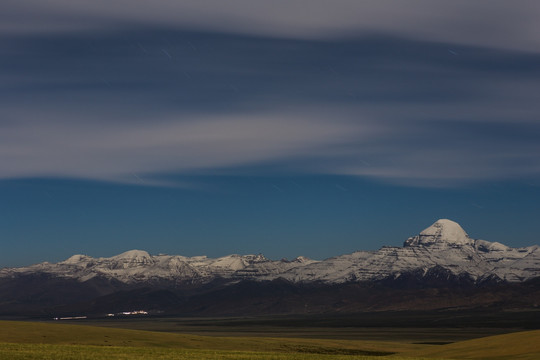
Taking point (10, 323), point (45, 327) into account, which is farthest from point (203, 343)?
point (10, 323)

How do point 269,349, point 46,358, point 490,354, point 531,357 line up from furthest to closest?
point 269,349 → point 490,354 → point 531,357 → point 46,358

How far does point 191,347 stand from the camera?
4505 inches

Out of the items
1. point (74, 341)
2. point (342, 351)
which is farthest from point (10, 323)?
point (342, 351)

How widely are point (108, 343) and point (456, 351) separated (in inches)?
1952

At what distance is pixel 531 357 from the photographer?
7456 centimetres

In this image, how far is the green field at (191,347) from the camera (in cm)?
7869

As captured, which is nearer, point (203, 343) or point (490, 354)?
point (490, 354)

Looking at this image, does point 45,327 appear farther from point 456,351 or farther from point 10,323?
point 456,351

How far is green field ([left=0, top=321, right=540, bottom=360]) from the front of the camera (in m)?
78.7

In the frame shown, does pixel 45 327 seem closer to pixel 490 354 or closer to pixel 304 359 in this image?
pixel 304 359

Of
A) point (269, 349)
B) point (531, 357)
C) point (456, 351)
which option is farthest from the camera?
point (269, 349)

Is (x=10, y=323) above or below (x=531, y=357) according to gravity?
above

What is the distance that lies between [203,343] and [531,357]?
62.0m

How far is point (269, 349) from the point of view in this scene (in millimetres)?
120812
